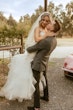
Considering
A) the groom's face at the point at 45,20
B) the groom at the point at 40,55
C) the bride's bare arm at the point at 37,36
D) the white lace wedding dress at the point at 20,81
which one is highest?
the groom's face at the point at 45,20

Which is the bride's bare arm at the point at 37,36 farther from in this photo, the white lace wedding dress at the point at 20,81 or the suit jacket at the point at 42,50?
the white lace wedding dress at the point at 20,81

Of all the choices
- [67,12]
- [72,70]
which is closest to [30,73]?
[72,70]

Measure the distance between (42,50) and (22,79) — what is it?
0.76 meters

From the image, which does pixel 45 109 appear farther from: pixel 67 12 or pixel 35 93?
pixel 67 12

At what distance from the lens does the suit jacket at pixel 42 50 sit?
5.00m

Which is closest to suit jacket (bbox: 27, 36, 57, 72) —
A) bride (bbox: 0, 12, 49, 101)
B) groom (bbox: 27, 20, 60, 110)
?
groom (bbox: 27, 20, 60, 110)

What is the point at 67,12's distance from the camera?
44.8 m

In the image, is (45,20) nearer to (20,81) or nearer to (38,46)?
(38,46)

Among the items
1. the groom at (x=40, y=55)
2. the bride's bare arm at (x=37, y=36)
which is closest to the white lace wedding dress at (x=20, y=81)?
the groom at (x=40, y=55)

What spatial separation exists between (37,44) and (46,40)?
20 cm

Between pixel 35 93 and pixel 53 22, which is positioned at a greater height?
pixel 53 22

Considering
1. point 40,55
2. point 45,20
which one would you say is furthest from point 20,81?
point 45,20

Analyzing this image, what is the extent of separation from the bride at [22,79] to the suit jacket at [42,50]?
9.3 inches

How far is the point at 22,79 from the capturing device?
5.48m
